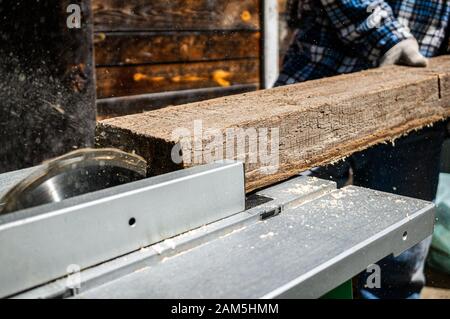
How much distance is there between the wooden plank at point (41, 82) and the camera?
231cm

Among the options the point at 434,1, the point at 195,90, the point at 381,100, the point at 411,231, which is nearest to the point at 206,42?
the point at 195,90

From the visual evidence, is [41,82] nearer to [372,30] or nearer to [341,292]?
[372,30]

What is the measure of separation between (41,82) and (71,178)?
1569 millimetres

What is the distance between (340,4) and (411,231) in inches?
66.5

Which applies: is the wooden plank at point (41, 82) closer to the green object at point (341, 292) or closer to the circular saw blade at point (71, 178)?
the circular saw blade at point (71, 178)

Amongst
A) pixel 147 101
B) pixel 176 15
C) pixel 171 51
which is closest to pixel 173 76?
pixel 171 51

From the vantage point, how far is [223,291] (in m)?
0.85

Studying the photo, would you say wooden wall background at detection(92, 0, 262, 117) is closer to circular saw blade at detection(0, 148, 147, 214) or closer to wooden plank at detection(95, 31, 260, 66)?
wooden plank at detection(95, 31, 260, 66)

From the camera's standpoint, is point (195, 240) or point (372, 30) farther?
point (372, 30)

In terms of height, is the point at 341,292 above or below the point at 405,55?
below

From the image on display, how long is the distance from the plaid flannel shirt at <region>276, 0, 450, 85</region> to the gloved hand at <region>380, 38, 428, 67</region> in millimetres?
43

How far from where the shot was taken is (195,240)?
40.0 inches

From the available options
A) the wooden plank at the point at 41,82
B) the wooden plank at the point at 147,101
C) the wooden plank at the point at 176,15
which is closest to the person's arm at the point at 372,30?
the wooden plank at the point at 176,15
